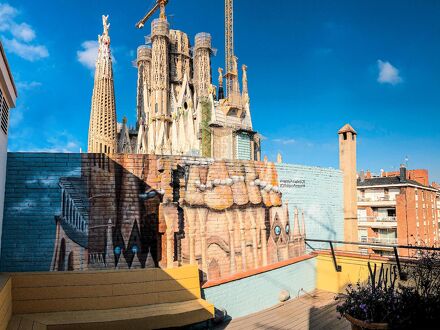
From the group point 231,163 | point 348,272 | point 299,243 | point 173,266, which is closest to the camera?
point 173,266

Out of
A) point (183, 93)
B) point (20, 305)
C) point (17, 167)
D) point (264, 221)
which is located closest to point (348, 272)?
point (264, 221)

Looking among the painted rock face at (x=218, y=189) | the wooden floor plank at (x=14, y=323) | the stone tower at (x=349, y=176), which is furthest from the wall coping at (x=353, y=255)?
the wooden floor plank at (x=14, y=323)

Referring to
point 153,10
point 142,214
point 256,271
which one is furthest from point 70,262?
point 153,10

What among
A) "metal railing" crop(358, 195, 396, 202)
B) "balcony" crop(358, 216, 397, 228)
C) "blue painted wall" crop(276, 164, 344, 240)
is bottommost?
"balcony" crop(358, 216, 397, 228)

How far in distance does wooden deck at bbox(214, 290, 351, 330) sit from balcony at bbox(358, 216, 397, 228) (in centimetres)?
2477

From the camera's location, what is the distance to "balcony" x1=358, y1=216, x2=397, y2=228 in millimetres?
30459

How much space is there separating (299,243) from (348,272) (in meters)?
1.64

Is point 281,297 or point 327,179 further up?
point 327,179

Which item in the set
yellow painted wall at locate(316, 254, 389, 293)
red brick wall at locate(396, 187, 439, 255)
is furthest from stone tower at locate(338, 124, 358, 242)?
red brick wall at locate(396, 187, 439, 255)

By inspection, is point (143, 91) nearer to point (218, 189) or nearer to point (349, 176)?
point (349, 176)

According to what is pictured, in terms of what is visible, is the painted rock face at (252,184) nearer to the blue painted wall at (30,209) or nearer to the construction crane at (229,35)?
the blue painted wall at (30,209)

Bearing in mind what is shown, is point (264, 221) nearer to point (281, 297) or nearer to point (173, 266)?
point (281, 297)

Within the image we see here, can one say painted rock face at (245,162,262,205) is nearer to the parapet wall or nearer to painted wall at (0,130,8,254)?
the parapet wall

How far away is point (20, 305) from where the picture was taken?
5.99 meters
